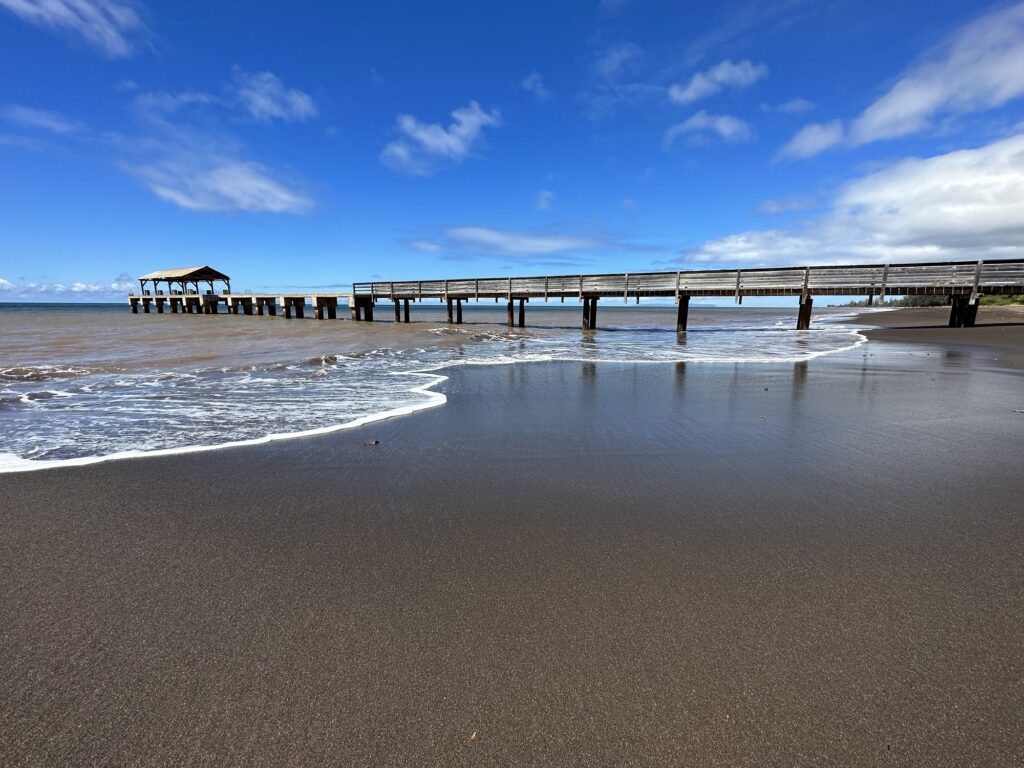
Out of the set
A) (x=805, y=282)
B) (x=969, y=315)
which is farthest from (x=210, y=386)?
(x=969, y=315)

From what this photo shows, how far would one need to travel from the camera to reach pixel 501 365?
1156cm

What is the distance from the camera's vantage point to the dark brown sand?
1538 millimetres

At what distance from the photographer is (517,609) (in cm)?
219

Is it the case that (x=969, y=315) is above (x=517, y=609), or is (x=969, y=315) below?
above

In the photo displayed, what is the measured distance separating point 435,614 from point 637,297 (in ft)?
83.9

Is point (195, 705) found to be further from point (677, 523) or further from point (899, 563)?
point (899, 563)

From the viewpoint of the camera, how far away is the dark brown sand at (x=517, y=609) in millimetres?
1538

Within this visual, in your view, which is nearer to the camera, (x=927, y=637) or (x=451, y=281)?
(x=927, y=637)

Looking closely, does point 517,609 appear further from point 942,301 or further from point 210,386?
point 942,301

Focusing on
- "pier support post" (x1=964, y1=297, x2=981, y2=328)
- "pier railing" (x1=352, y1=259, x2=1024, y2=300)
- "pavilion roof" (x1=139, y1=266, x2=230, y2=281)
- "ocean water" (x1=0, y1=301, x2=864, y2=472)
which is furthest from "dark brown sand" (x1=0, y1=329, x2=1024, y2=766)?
"pavilion roof" (x1=139, y1=266, x2=230, y2=281)

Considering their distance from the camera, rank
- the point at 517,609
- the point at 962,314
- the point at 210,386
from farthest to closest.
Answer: the point at 962,314, the point at 210,386, the point at 517,609

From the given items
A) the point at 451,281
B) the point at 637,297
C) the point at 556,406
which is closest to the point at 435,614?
the point at 556,406

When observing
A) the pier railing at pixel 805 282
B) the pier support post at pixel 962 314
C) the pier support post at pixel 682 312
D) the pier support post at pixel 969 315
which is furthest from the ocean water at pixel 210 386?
the pier support post at pixel 969 315

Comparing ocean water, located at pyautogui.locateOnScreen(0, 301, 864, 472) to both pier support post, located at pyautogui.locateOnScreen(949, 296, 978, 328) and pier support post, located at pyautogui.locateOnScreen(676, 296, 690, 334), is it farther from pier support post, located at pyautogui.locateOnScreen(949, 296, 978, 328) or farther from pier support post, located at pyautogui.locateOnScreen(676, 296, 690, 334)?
pier support post, located at pyautogui.locateOnScreen(949, 296, 978, 328)
